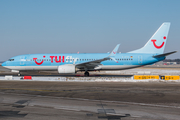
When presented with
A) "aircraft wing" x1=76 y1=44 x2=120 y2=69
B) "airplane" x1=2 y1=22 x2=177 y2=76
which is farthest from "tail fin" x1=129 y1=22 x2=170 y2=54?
"aircraft wing" x1=76 y1=44 x2=120 y2=69

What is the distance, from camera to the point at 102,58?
1169 inches

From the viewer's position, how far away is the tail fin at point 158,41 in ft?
96.6

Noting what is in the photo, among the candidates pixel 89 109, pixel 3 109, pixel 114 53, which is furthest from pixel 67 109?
pixel 114 53

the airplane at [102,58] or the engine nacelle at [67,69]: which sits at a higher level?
the airplane at [102,58]

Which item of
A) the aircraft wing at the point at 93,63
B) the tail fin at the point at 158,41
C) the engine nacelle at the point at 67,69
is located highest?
the tail fin at the point at 158,41

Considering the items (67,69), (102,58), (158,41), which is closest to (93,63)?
(102,58)

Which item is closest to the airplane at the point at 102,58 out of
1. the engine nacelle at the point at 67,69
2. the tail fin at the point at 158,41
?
the tail fin at the point at 158,41

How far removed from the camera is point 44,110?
9.24m

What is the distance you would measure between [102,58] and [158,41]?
9.35 metres

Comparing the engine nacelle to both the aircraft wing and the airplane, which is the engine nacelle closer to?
the aircraft wing

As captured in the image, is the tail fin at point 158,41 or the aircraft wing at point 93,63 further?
the tail fin at point 158,41

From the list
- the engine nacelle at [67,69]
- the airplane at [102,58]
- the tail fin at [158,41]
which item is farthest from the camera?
the tail fin at [158,41]

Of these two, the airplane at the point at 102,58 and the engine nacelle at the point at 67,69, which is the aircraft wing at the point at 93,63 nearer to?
the airplane at the point at 102,58

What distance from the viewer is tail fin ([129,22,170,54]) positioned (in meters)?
29.5
